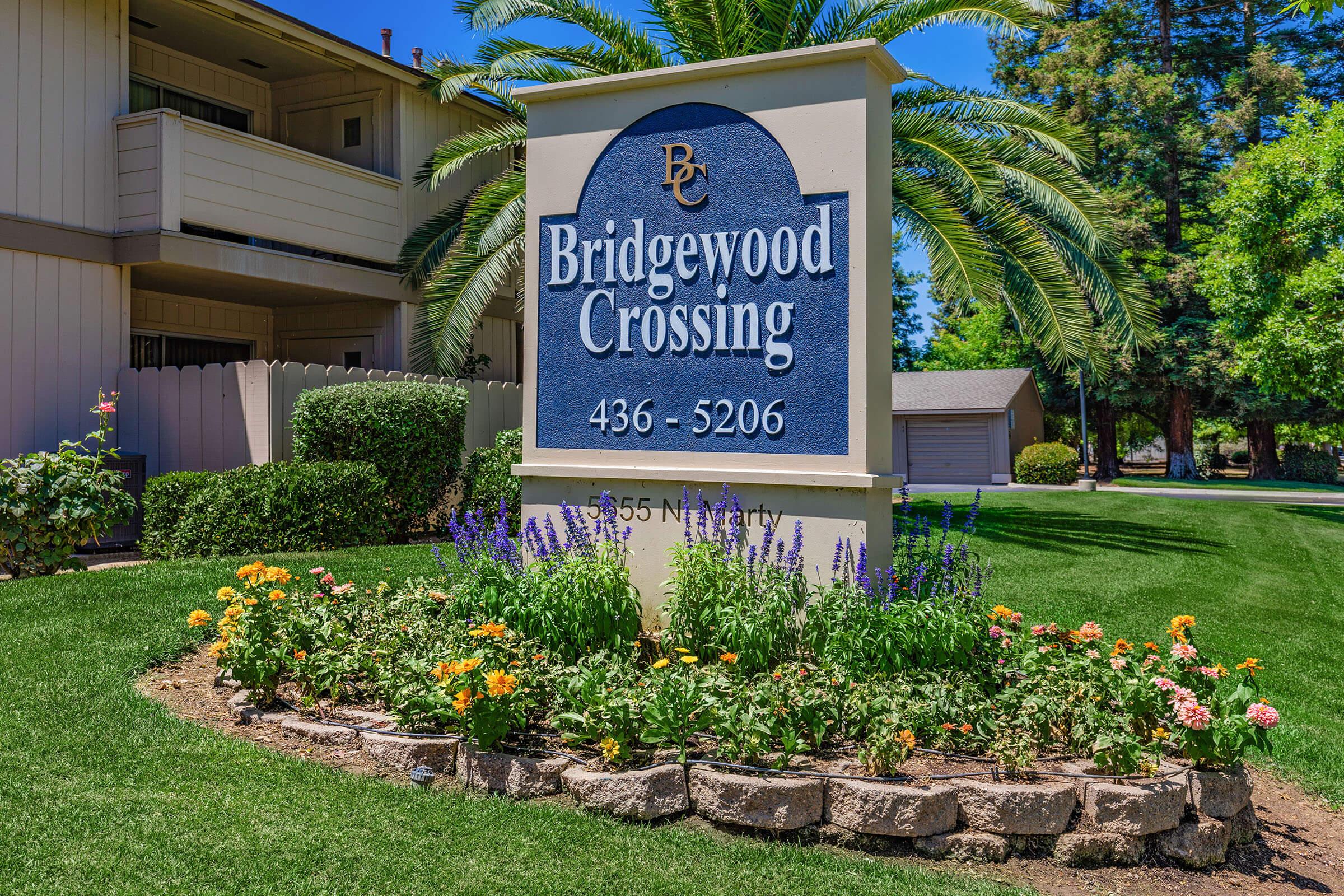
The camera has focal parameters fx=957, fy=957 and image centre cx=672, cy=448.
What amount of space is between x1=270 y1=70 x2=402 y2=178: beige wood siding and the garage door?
2272cm

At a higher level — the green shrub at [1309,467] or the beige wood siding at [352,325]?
the beige wood siding at [352,325]

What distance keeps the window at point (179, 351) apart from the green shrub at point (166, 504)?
4.50 metres

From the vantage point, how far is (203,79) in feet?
45.1

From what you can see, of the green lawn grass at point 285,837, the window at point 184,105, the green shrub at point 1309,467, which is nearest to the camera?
the green lawn grass at point 285,837

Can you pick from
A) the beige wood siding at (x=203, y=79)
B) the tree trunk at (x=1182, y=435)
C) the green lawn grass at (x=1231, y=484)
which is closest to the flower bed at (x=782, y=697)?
the beige wood siding at (x=203, y=79)

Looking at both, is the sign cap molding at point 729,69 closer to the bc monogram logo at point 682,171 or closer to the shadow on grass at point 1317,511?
→ the bc monogram logo at point 682,171

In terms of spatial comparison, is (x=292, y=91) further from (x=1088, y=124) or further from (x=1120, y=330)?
(x=1088, y=124)

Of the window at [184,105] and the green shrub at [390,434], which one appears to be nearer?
the green shrub at [390,434]

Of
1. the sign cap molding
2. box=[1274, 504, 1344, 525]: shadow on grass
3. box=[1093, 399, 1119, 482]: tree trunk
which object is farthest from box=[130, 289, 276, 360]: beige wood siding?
box=[1093, 399, 1119, 482]: tree trunk

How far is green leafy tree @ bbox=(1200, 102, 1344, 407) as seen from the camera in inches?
804

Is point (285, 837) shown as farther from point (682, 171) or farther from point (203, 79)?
point (203, 79)

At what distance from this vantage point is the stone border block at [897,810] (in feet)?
11.5

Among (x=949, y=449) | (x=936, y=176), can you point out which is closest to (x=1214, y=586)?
(x=936, y=176)

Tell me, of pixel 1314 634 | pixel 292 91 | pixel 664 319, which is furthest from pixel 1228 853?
pixel 292 91
